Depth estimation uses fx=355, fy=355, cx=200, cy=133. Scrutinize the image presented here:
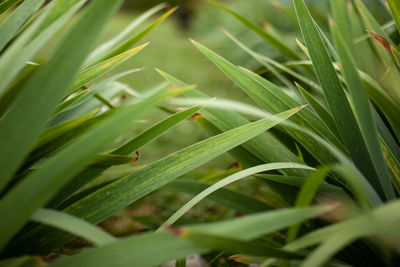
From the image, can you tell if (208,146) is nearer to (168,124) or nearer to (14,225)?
(168,124)

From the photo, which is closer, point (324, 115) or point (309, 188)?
point (309, 188)

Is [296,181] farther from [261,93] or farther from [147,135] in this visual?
[147,135]

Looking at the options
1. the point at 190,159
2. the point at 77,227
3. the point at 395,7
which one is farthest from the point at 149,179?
the point at 395,7

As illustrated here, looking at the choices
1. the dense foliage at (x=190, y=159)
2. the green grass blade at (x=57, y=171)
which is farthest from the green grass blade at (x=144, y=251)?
the green grass blade at (x=57, y=171)

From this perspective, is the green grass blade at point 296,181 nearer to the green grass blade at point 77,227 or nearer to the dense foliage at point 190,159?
the dense foliage at point 190,159

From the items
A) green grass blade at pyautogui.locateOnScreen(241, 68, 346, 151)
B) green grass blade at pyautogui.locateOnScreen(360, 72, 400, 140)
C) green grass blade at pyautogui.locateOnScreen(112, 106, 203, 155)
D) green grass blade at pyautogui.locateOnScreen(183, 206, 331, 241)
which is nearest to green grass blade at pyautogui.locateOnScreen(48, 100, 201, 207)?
green grass blade at pyautogui.locateOnScreen(112, 106, 203, 155)

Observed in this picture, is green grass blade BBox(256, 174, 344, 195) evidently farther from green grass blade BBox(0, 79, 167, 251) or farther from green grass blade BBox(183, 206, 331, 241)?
green grass blade BBox(0, 79, 167, 251)
